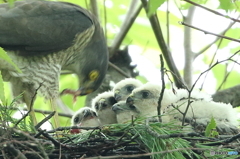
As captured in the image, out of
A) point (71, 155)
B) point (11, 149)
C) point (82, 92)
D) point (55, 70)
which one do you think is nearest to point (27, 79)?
point (55, 70)

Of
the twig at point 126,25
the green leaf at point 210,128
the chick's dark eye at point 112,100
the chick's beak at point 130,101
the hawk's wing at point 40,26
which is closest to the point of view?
the green leaf at point 210,128

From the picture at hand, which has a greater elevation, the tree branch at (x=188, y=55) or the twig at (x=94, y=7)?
the twig at (x=94, y=7)

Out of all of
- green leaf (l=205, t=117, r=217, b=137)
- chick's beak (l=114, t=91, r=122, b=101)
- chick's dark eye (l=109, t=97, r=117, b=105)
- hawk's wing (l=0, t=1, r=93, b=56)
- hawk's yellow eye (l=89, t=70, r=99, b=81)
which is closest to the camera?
green leaf (l=205, t=117, r=217, b=137)

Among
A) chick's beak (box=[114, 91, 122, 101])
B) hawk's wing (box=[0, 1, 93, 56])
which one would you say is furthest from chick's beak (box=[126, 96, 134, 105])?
hawk's wing (box=[0, 1, 93, 56])

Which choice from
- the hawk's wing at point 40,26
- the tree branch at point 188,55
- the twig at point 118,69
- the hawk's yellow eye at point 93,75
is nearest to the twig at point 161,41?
the tree branch at point 188,55

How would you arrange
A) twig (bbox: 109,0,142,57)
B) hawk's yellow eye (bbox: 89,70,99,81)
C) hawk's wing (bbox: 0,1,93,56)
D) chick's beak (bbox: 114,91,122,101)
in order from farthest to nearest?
hawk's yellow eye (bbox: 89,70,99,81)
twig (bbox: 109,0,142,57)
hawk's wing (bbox: 0,1,93,56)
chick's beak (bbox: 114,91,122,101)

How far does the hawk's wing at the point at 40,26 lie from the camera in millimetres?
4996

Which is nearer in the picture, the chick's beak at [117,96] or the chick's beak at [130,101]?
the chick's beak at [130,101]

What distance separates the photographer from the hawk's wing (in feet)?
16.4

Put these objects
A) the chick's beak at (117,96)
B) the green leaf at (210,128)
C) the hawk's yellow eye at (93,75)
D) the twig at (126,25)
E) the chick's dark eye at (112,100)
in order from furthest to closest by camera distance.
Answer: the hawk's yellow eye at (93,75), the twig at (126,25), the chick's dark eye at (112,100), the chick's beak at (117,96), the green leaf at (210,128)

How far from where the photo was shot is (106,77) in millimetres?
6152

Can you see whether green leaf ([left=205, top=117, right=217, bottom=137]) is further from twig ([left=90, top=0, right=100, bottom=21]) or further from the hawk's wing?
twig ([left=90, top=0, right=100, bottom=21])

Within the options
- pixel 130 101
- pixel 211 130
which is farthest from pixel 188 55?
pixel 211 130

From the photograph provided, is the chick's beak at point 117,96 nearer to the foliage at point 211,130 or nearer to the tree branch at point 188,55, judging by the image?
the tree branch at point 188,55
